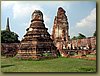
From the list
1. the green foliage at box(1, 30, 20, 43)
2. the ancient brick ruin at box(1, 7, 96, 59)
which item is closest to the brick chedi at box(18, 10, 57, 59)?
the ancient brick ruin at box(1, 7, 96, 59)

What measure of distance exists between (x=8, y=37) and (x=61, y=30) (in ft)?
2.49

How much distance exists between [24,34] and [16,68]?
48 cm

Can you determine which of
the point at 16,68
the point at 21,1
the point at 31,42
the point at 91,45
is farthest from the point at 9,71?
the point at 91,45

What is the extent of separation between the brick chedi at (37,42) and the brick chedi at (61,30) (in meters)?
0.09

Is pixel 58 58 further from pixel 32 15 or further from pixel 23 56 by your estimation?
pixel 32 15

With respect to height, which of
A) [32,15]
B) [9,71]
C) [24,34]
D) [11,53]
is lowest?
[9,71]

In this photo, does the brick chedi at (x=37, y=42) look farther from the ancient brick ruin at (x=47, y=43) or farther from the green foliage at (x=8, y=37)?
the green foliage at (x=8, y=37)

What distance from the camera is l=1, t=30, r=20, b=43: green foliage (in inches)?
134

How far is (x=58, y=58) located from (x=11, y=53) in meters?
0.66

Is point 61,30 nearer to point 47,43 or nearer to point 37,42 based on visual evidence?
point 47,43

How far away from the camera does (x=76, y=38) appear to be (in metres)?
3.46

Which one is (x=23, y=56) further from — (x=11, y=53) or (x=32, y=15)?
(x=32, y=15)

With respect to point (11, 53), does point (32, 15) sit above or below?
above

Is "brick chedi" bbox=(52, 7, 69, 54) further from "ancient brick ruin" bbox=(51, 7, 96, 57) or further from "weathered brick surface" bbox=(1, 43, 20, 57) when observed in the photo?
"weathered brick surface" bbox=(1, 43, 20, 57)
